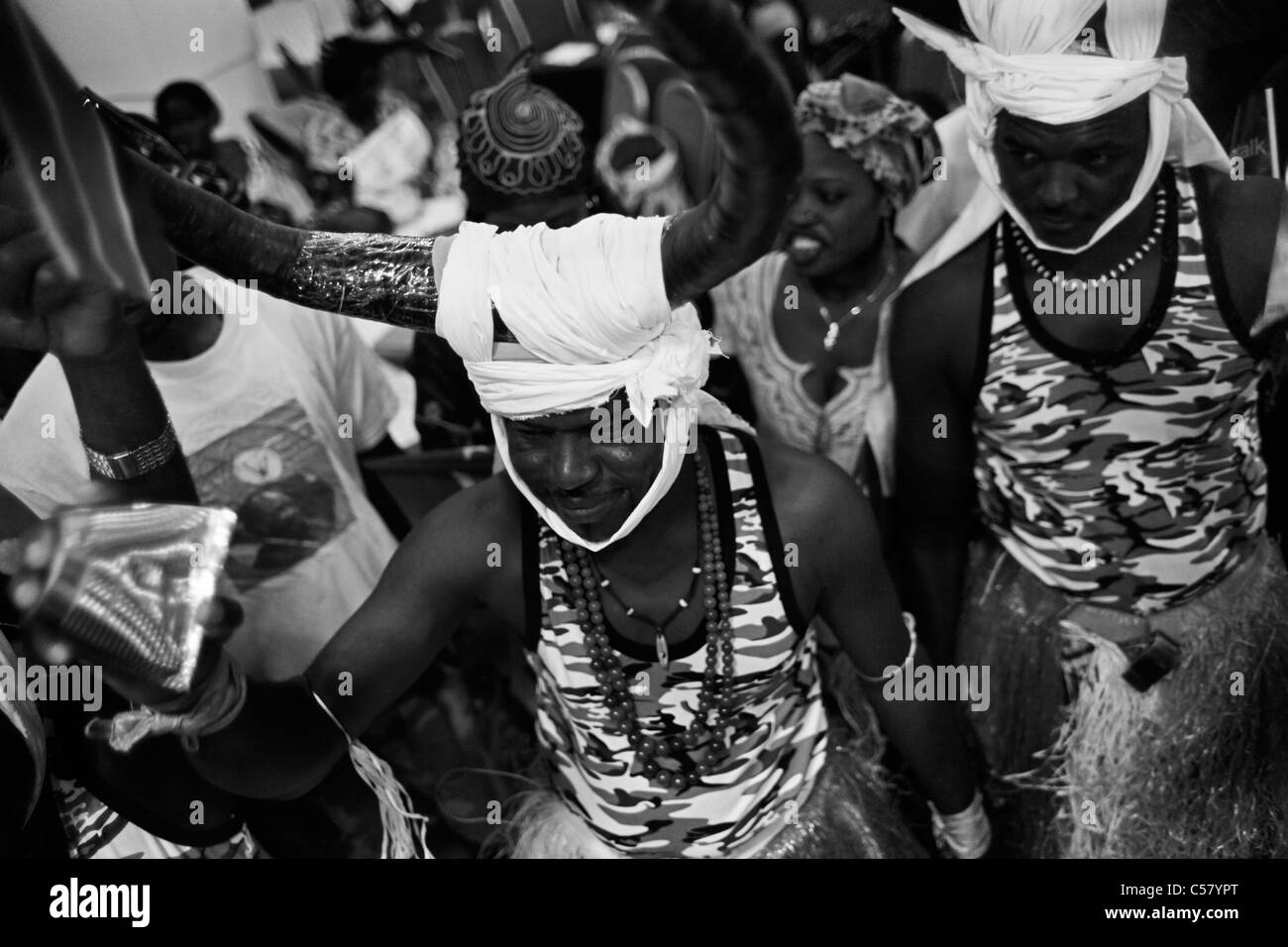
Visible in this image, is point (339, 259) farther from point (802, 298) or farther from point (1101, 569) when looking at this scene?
point (1101, 569)

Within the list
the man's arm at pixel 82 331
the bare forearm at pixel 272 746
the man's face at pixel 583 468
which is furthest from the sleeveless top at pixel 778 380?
the man's arm at pixel 82 331

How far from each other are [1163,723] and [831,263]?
94 centimetres

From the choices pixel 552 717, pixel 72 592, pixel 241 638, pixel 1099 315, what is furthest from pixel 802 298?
pixel 72 592

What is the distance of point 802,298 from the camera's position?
2.26 meters

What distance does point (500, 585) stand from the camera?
1.90 m

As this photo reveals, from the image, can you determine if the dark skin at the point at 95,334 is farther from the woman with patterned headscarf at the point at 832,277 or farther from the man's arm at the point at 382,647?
the woman with patterned headscarf at the point at 832,277

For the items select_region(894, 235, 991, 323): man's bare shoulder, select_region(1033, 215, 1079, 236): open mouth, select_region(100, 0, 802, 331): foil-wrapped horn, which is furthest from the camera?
select_region(894, 235, 991, 323): man's bare shoulder

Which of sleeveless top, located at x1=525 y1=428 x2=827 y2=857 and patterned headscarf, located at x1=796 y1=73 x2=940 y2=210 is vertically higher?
patterned headscarf, located at x1=796 y1=73 x2=940 y2=210

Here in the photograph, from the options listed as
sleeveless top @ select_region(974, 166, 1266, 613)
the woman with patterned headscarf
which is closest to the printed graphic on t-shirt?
the woman with patterned headscarf

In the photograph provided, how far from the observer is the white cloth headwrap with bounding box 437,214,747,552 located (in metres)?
1.57

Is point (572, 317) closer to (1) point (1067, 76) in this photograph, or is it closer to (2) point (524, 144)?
(2) point (524, 144)

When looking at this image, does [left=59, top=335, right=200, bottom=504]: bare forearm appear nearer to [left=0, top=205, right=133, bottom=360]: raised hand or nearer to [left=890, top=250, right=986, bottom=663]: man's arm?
[left=0, top=205, right=133, bottom=360]: raised hand

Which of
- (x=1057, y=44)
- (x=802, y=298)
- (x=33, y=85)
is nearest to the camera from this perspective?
(x=33, y=85)
